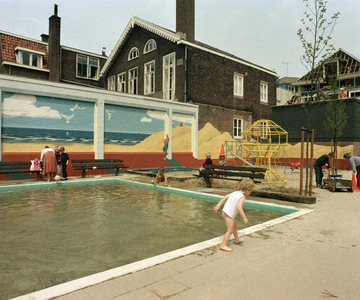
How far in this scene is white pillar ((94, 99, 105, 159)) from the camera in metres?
16.0

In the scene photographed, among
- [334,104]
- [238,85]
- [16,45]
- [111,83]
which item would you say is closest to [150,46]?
[111,83]

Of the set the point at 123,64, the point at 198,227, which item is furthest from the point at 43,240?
the point at 123,64

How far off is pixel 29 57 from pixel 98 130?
15.8 metres

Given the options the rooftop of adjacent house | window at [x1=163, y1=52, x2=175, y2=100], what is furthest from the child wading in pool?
→ the rooftop of adjacent house

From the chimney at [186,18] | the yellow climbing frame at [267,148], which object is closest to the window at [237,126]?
the yellow climbing frame at [267,148]

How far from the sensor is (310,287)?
10.2ft

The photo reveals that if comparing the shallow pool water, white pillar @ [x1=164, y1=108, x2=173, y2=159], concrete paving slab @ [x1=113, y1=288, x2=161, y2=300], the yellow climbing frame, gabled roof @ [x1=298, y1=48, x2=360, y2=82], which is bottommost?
the shallow pool water

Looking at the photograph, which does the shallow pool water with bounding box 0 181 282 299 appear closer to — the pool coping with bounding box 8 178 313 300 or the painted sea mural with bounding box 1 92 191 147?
the pool coping with bounding box 8 178 313 300

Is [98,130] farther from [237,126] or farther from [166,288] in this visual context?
[166,288]

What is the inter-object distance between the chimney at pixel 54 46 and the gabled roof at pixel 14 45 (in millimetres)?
1777

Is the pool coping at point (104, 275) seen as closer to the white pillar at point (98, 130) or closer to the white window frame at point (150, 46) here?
the white pillar at point (98, 130)

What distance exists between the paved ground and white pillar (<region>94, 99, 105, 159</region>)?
12.5m

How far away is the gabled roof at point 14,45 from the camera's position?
2541cm

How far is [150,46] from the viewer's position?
77.1ft
